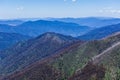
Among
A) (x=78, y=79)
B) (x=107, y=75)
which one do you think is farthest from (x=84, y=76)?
(x=107, y=75)

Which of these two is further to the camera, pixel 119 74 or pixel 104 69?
pixel 104 69

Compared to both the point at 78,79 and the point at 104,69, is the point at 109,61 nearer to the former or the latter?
the point at 104,69

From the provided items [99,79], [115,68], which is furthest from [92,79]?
[115,68]

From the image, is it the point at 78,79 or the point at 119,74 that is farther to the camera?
the point at 78,79

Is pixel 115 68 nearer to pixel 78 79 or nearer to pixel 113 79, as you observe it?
pixel 113 79

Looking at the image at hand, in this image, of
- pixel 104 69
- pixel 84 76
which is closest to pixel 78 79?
pixel 84 76

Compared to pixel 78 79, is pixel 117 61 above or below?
above

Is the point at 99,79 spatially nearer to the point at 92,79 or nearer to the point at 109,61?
the point at 92,79
